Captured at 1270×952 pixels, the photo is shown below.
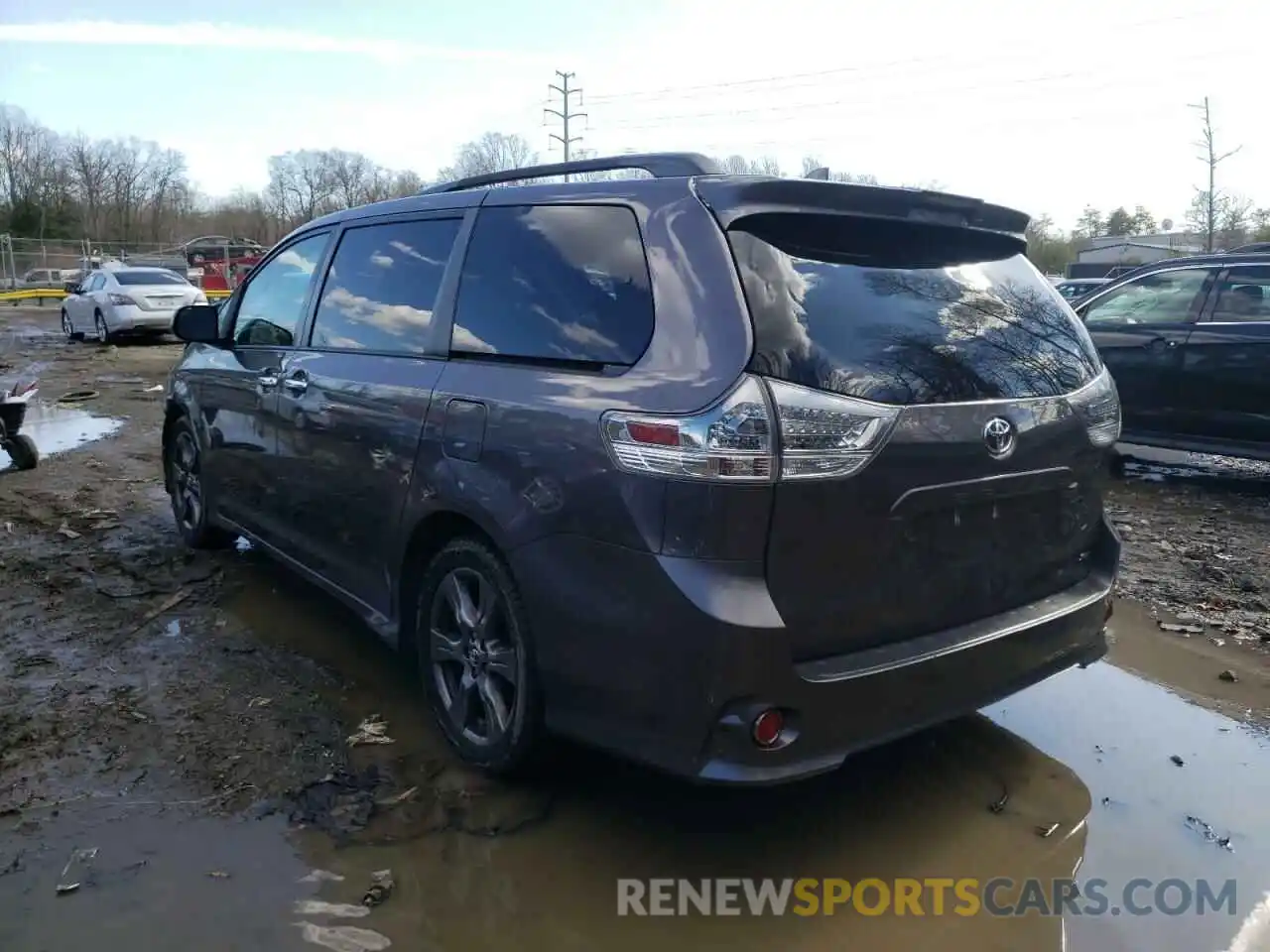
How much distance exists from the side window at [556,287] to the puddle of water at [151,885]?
167cm

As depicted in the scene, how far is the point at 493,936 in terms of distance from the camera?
8.52 ft

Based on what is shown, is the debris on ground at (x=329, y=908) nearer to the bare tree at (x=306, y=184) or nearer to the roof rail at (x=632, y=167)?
the roof rail at (x=632, y=167)

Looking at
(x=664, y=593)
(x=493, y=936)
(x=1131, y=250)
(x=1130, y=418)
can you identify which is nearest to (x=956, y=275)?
(x=664, y=593)

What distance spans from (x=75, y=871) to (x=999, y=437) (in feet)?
9.46

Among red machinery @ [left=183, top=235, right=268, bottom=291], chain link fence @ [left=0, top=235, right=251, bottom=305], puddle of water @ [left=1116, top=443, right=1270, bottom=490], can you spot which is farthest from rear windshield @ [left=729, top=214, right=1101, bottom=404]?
chain link fence @ [left=0, top=235, right=251, bottom=305]

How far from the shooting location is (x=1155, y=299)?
26.9ft

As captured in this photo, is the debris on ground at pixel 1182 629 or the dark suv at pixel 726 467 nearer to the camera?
the dark suv at pixel 726 467

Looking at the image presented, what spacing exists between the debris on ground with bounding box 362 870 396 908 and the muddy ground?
5 centimetres

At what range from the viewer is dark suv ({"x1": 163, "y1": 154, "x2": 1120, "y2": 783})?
2.46 m

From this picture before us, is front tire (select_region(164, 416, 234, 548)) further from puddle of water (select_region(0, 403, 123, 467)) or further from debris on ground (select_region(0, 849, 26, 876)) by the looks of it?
puddle of water (select_region(0, 403, 123, 467))

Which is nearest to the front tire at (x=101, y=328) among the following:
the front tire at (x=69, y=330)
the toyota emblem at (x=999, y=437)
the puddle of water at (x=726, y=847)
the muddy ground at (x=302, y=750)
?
the front tire at (x=69, y=330)

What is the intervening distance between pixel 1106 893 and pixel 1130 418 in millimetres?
6161

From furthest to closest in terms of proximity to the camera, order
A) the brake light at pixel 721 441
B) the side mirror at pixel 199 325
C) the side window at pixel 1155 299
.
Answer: the side window at pixel 1155 299
the side mirror at pixel 199 325
the brake light at pixel 721 441

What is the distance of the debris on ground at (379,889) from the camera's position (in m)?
2.72
